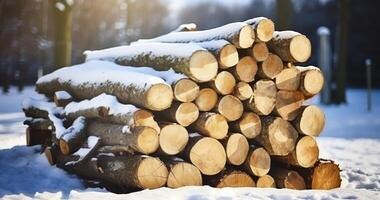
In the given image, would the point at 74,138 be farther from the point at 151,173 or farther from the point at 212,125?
the point at 212,125

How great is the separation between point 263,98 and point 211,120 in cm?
70

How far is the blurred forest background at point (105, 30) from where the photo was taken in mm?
16666

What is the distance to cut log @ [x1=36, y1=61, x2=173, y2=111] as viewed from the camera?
15.2ft

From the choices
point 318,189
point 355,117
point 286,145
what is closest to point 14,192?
point 286,145

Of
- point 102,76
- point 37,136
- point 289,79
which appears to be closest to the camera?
point 289,79

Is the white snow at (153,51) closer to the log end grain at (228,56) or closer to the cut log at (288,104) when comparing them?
the log end grain at (228,56)

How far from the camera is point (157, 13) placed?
168ft

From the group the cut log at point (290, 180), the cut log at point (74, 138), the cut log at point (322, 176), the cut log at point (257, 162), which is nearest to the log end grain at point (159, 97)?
the cut log at point (257, 162)

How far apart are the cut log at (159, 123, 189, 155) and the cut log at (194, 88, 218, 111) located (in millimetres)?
338

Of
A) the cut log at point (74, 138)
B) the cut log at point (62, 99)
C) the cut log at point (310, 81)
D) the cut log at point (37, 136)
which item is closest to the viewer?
the cut log at point (310, 81)

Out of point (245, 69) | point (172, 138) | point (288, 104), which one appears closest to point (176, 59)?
point (245, 69)

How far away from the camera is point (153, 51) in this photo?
5.49 metres

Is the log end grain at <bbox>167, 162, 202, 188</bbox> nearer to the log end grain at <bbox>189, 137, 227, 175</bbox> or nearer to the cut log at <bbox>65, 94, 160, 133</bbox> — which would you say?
the log end grain at <bbox>189, 137, 227, 175</bbox>

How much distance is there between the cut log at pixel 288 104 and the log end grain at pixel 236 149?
0.56 m
